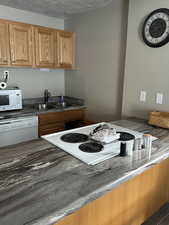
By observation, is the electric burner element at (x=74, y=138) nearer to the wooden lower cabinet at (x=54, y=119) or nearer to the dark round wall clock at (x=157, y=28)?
the wooden lower cabinet at (x=54, y=119)

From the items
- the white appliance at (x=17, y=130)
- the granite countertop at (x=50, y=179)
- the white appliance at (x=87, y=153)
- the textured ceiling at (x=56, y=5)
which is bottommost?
A: the white appliance at (x=17, y=130)

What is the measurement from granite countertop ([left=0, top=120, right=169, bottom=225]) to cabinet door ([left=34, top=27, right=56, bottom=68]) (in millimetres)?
1868

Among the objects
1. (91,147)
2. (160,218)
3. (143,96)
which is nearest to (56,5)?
(143,96)

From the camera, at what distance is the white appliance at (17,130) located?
236 cm

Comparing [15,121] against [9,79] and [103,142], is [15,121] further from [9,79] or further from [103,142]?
[103,142]

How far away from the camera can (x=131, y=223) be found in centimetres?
149

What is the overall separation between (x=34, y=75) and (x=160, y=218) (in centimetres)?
284

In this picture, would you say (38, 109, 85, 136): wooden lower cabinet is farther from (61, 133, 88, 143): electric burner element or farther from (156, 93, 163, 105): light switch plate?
(156, 93, 163, 105): light switch plate

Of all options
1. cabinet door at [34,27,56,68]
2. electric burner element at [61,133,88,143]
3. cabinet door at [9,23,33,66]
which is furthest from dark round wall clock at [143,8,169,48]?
cabinet door at [9,23,33,66]

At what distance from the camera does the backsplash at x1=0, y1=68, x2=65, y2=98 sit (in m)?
3.09

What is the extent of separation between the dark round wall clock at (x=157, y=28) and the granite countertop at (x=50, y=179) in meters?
1.28

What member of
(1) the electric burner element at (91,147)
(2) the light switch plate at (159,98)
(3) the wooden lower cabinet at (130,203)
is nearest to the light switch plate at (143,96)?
(2) the light switch plate at (159,98)

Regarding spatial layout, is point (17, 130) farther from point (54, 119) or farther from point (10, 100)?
point (54, 119)

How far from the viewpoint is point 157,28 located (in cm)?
205
